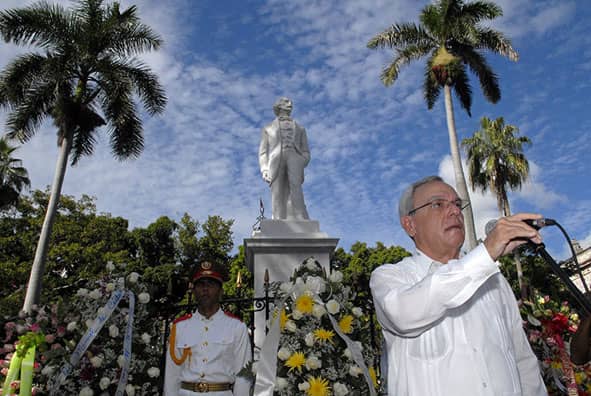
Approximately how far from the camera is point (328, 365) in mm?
3666

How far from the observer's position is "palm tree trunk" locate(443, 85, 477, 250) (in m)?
18.4

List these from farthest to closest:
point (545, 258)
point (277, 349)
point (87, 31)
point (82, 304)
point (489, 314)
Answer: point (87, 31), point (82, 304), point (277, 349), point (489, 314), point (545, 258)

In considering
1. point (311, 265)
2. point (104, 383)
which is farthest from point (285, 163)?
point (104, 383)

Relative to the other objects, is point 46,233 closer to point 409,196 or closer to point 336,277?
point 336,277

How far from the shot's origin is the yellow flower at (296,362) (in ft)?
11.7

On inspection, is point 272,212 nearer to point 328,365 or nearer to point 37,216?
point 328,365

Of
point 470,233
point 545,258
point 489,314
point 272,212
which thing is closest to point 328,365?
point 489,314

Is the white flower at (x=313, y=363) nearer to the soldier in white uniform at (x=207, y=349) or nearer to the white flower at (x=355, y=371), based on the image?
the white flower at (x=355, y=371)

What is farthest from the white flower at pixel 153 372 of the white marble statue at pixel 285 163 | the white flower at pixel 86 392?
the white marble statue at pixel 285 163

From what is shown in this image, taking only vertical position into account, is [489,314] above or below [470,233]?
below

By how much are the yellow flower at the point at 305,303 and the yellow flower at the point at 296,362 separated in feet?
1.21

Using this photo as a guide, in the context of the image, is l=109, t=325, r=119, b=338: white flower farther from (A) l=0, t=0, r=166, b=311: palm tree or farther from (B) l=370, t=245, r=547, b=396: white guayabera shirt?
(A) l=0, t=0, r=166, b=311: palm tree

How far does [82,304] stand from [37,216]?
27.6 meters

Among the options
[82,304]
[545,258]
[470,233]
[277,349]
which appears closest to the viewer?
[545,258]
